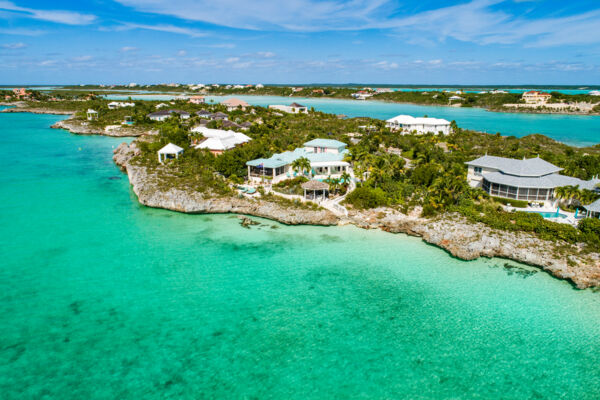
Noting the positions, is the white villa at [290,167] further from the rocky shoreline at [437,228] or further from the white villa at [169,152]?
the white villa at [169,152]

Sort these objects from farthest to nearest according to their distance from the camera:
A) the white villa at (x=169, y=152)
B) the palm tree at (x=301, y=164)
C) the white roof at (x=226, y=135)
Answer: the white roof at (x=226, y=135)
the white villa at (x=169, y=152)
the palm tree at (x=301, y=164)

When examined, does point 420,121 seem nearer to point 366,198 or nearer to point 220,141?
point 220,141

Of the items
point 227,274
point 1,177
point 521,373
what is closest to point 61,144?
point 1,177

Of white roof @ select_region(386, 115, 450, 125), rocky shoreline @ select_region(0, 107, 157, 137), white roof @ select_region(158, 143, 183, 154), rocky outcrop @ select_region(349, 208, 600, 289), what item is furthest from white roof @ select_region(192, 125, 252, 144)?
white roof @ select_region(386, 115, 450, 125)

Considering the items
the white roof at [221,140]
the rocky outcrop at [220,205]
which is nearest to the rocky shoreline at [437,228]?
the rocky outcrop at [220,205]

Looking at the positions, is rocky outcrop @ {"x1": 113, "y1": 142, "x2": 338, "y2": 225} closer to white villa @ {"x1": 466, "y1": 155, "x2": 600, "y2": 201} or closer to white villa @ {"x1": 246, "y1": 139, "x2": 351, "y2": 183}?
white villa @ {"x1": 246, "y1": 139, "x2": 351, "y2": 183}

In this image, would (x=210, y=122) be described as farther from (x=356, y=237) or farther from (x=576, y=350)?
(x=576, y=350)

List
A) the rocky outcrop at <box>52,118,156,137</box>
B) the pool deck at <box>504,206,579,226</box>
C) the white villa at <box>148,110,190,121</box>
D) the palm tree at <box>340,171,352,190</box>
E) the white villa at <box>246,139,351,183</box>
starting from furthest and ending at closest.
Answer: the white villa at <box>148,110,190,121</box>
the rocky outcrop at <box>52,118,156,137</box>
the white villa at <box>246,139,351,183</box>
the palm tree at <box>340,171,352,190</box>
the pool deck at <box>504,206,579,226</box>
